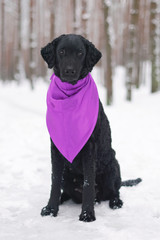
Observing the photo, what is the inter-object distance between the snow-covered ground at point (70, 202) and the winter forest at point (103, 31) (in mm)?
4633

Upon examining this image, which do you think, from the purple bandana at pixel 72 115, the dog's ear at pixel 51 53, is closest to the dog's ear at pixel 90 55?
the purple bandana at pixel 72 115

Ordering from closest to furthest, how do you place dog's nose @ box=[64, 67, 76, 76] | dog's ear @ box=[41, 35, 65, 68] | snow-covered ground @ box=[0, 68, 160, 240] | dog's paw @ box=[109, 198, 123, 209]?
snow-covered ground @ box=[0, 68, 160, 240]
dog's nose @ box=[64, 67, 76, 76]
dog's ear @ box=[41, 35, 65, 68]
dog's paw @ box=[109, 198, 123, 209]

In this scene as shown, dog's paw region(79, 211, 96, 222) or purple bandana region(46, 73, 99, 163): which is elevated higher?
purple bandana region(46, 73, 99, 163)

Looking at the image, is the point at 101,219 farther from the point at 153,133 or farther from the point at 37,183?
the point at 153,133

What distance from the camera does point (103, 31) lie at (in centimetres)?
2462

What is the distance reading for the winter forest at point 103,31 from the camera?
13320mm

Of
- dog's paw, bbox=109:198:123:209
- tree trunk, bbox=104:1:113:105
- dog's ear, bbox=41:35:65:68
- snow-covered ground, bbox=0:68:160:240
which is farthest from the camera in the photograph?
tree trunk, bbox=104:1:113:105

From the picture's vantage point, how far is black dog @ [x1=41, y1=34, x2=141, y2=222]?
3328 millimetres

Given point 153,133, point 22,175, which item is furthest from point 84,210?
point 153,133

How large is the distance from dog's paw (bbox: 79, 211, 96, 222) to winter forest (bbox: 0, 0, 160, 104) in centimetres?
924

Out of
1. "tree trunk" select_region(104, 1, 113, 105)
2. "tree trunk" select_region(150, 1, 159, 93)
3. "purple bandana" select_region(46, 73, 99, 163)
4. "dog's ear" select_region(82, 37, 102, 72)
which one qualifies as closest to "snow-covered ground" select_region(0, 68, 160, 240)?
"purple bandana" select_region(46, 73, 99, 163)

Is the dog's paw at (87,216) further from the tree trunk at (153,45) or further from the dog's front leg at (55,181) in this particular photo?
the tree trunk at (153,45)

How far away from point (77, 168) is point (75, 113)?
0.60 metres

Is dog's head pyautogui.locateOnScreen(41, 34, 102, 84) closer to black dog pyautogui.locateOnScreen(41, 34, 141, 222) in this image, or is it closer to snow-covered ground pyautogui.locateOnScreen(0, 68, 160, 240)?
black dog pyautogui.locateOnScreen(41, 34, 141, 222)
